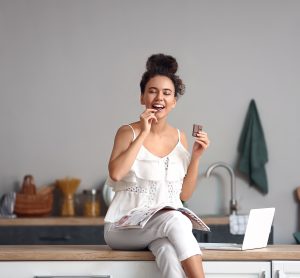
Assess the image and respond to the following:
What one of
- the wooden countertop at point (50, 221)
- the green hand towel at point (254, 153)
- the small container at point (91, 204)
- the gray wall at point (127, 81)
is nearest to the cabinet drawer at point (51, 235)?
the wooden countertop at point (50, 221)

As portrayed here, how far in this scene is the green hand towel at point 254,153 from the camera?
199 inches

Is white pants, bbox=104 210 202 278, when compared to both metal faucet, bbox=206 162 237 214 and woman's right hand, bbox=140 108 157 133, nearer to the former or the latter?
woman's right hand, bbox=140 108 157 133

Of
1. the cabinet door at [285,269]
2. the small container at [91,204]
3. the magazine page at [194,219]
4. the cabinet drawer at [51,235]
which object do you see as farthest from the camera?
the small container at [91,204]

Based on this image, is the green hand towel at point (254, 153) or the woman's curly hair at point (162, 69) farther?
the green hand towel at point (254, 153)

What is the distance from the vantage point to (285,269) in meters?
2.55

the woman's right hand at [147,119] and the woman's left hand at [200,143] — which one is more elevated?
the woman's right hand at [147,119]

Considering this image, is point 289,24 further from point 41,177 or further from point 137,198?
point 137,198

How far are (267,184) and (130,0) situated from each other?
143 cm

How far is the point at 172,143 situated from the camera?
2.84m

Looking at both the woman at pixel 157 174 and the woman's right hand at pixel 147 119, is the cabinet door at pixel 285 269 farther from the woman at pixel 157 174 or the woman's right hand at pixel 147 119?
the woman's right hand at pixel 147 119

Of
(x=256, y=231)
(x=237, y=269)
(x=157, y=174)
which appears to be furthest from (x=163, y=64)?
(x=237, y=269)

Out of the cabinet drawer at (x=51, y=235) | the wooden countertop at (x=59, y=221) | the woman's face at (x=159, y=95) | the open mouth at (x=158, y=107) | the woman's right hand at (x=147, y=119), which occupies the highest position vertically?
the woman's face at (x=159, y=95)

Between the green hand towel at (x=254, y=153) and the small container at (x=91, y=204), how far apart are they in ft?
2.99

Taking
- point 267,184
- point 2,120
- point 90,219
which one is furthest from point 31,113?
point 267,184
